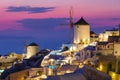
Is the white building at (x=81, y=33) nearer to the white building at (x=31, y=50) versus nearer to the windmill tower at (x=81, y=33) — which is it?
the windmill tower at (x=81, y=33)

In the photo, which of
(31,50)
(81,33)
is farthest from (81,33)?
(31,50)

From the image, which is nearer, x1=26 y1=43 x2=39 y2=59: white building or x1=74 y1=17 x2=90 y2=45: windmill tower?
x1=74 y1=17 x2=90 y2=45: windmill tower

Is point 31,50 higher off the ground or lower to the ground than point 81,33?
lower

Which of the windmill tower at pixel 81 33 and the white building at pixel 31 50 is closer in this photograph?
the windmill tower at pixel 81 33

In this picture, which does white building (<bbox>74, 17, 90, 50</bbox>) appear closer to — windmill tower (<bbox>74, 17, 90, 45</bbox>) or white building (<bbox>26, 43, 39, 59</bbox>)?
windmill tower (<bbox>74, 17, 90, 45</bbox>)

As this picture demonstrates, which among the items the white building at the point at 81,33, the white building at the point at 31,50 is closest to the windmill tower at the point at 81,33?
the white building at the point at 81,33

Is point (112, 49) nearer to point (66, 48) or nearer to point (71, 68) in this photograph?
point (71, 68)

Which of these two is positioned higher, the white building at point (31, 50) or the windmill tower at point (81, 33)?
the windmill tower at point (81, 33)

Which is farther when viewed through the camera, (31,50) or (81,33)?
(31,50)

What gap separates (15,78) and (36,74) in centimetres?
249

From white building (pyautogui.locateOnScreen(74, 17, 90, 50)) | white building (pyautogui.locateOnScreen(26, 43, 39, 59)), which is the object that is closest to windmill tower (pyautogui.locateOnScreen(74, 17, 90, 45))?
white building (pyautogui.locateOnScreen(74, 17, 90, 50))

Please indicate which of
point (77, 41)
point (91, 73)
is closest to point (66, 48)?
point (77, 41)

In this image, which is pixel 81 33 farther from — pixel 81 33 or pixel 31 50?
pixel 31 50

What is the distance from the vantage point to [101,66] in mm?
29797
